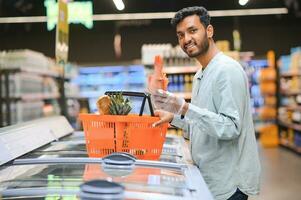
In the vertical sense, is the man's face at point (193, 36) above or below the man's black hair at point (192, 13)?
below

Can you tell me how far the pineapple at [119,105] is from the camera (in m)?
2.17

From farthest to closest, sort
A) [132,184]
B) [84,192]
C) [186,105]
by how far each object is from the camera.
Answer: [186,105]
[132,184]
[84,192]

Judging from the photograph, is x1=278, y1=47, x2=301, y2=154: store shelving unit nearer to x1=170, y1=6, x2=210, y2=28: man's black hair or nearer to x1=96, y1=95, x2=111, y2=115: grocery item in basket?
x1=170, y1=6, x2=210, y2=28: man's black hair

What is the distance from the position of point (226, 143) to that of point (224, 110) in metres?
0.22

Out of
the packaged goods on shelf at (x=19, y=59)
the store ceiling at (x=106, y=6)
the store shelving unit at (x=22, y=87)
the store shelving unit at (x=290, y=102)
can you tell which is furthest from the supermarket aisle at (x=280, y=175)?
the packaged goods on shelf at (x=19, y=59)

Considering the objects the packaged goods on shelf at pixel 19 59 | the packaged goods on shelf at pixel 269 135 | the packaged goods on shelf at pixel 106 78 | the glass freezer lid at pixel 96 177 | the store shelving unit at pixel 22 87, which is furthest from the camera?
the packaged goods on shelf at pixel 106 78

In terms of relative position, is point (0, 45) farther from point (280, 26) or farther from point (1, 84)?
point (280, 26)

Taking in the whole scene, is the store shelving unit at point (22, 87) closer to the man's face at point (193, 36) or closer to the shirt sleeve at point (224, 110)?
the man's face at point (193, 36)

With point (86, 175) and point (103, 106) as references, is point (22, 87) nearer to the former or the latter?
point (103, 106)

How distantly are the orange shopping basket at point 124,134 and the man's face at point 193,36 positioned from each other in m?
0.35

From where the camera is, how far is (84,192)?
1191 millimetres

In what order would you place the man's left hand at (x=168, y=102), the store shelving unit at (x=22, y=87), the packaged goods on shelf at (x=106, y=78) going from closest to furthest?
the man's left hand at (x=168, y=102)
the store shelving unit at (x=22, y=87)
the packaged goods on shelf at (x=106, y=78)

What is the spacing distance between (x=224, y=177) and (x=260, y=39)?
45.8 feet

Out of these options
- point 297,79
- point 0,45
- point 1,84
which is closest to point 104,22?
point 0,45
